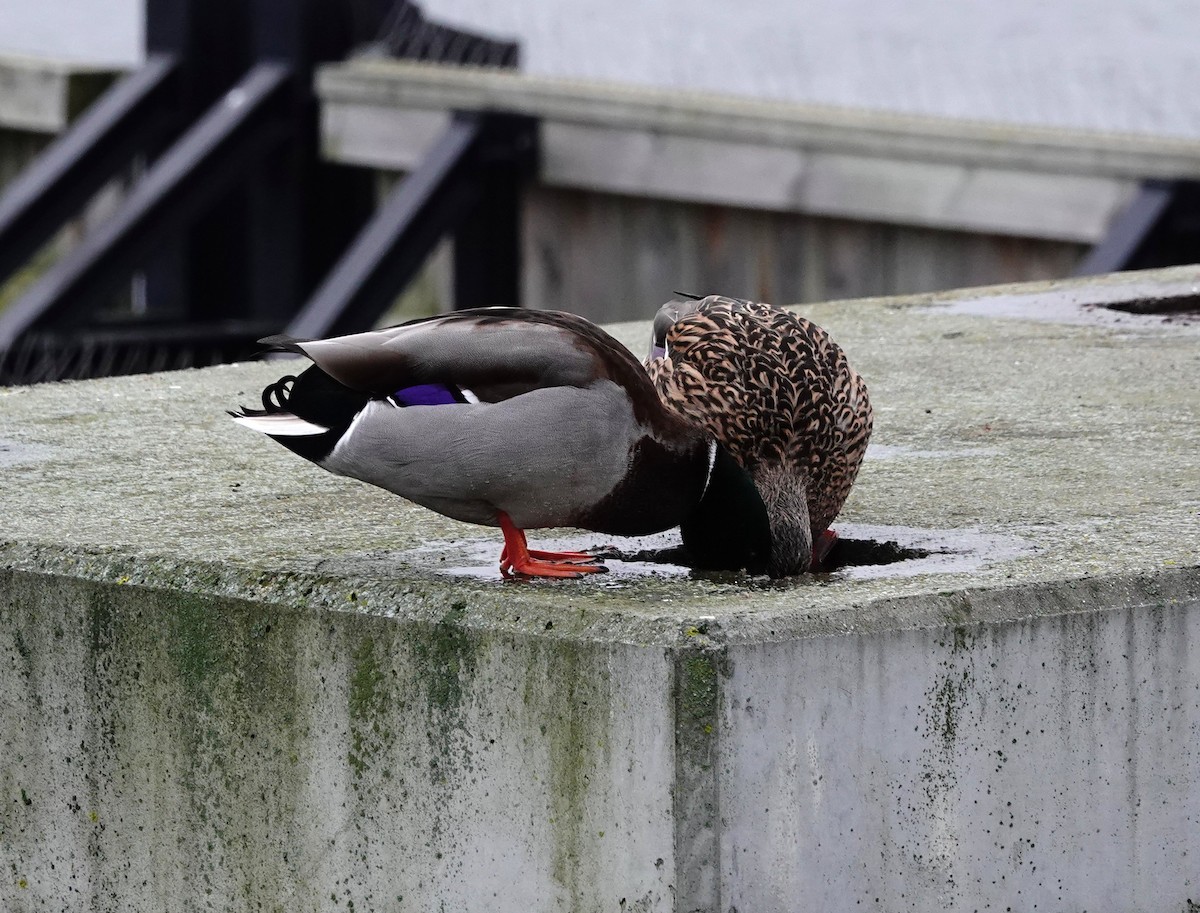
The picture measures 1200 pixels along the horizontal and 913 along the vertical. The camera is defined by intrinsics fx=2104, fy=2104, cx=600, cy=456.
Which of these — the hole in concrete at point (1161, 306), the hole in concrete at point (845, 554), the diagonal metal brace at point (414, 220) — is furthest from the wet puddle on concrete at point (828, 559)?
the diagonal metal brace at point (414, 220)

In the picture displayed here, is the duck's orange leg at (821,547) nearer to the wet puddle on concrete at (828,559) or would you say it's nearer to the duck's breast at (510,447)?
the wet puddle on concrete at (828,559)

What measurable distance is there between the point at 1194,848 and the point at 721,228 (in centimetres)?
696

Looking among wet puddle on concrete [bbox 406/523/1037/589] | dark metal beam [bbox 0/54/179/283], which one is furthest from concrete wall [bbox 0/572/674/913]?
dark metal beam [bbox 0/54/179/283]

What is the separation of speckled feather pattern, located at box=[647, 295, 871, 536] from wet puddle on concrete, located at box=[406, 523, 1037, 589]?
0.17 meters

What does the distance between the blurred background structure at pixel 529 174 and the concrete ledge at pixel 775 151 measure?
0.5 inches

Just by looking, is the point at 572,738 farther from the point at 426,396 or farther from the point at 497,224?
the point at 497,224

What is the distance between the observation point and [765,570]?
337 cm

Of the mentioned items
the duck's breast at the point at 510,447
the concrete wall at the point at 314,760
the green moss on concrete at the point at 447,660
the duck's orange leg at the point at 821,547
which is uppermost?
the duck's breast at the point at 510,447

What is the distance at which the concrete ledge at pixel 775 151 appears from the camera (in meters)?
8.69

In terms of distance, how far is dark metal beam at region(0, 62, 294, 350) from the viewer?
10.9 m

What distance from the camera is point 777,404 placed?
3309 millimetres

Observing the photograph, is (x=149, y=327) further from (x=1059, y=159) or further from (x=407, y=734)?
(x=407, y=734)

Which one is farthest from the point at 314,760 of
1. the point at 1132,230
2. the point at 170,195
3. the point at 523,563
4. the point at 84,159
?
the point at 84,159

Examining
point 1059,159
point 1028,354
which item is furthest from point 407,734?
point 1059,159
